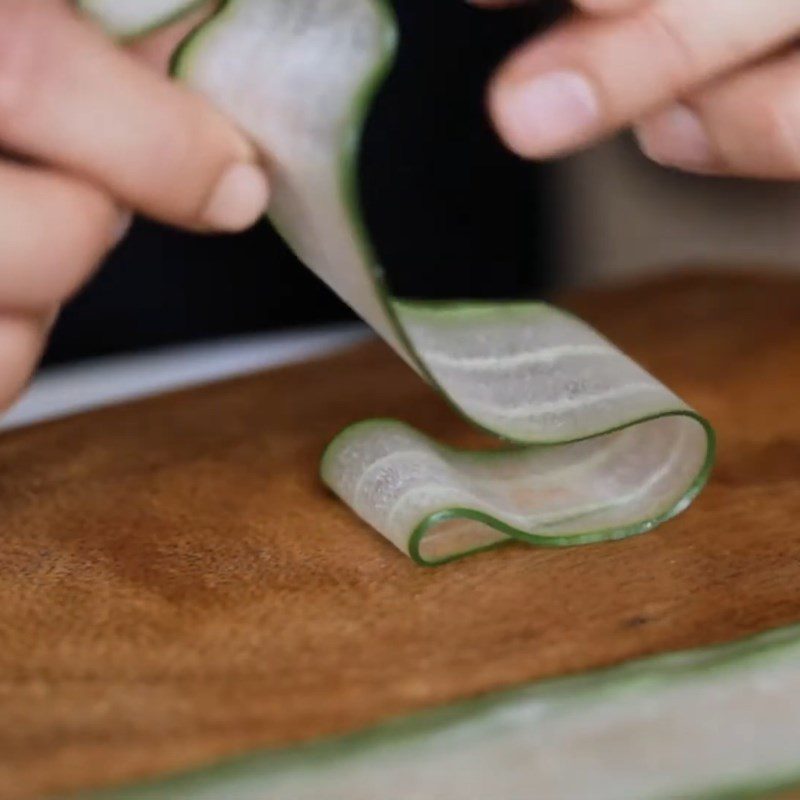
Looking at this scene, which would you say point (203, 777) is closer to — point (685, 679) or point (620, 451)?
point (685, 679)

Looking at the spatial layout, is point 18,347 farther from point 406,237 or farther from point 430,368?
point 406,237

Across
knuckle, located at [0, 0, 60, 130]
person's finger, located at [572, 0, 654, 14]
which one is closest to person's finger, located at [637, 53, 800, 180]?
person's finger, located at [572, 0, 654, 14]

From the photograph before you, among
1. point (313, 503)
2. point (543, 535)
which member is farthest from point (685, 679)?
point (313, 503)

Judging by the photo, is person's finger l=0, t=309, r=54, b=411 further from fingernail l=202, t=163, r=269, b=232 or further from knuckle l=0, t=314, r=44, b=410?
fingernail l=202, t=163, r=269, b=232

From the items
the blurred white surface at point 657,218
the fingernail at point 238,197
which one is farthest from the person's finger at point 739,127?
the blurred white surface at point 657,218

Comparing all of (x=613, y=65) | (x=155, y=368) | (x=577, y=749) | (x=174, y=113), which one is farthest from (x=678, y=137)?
(x=155, y=368)
